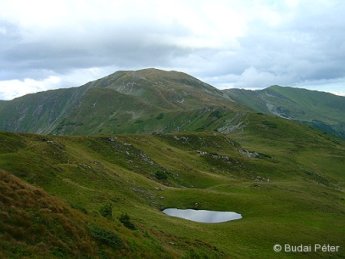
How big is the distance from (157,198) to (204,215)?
1060cm

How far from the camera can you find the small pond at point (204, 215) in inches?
2889

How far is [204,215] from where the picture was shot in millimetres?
76062

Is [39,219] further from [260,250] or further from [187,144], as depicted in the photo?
[187,144]

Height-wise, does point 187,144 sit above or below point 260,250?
above

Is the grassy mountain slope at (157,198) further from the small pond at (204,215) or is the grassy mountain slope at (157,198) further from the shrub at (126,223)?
the small pond at (204,215)

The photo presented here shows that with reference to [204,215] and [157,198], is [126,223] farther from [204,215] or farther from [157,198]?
[157,198]

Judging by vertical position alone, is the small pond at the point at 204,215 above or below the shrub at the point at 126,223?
below

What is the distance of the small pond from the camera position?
241ft

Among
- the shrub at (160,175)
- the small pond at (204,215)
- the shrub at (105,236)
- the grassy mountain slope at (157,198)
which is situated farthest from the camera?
the shrub at (160,175)

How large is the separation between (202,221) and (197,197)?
478 inches

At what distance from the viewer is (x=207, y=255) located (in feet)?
149

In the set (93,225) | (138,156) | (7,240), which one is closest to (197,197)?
(138,156)

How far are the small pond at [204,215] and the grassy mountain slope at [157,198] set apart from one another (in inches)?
79.3

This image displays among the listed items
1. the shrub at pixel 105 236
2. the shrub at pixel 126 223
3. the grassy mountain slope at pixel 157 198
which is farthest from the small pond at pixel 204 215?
the shrub at pixel 105 236
